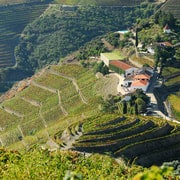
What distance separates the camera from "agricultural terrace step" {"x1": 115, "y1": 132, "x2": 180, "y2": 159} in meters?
42.4

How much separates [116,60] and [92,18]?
5397 cm

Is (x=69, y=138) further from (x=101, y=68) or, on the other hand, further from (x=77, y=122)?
(x=101, y=68)

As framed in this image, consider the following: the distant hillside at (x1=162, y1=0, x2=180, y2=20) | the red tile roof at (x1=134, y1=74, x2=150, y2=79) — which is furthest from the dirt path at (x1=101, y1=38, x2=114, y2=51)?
the distant hillside at (x1=162, y1=0, x2=180, y2=20)

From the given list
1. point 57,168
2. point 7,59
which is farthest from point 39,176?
point 7,59

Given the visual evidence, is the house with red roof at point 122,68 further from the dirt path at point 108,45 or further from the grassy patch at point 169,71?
the dirt path at point 108,45

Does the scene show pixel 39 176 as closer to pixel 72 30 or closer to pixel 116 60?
pixel 116 60

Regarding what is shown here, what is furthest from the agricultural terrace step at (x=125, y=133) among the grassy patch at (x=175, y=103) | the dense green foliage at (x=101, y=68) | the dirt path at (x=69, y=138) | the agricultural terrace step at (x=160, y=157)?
the dense green foliage at (x=101, y=68)

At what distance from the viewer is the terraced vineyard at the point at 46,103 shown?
63.7m

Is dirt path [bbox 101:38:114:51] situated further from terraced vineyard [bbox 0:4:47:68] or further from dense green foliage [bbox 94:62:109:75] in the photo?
terraced vineyard [bbox 0:4:47:68]

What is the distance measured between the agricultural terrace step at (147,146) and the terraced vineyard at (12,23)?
77.1m

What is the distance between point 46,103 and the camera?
69812 millimetres

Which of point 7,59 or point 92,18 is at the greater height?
point 92,18

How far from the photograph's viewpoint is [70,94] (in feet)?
230

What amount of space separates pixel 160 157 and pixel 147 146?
5.32 feet
